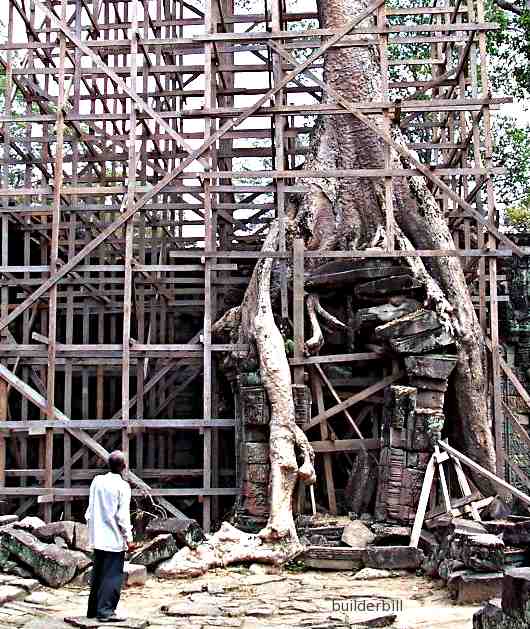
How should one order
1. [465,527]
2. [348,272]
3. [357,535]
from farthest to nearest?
[348,272] < [357,535] < [465,527]

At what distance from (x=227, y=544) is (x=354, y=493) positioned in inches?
88.3

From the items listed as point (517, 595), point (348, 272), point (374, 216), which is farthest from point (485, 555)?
point (374, 216)

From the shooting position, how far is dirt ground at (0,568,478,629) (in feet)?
25.3

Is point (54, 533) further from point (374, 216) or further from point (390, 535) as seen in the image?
point (374, 216)

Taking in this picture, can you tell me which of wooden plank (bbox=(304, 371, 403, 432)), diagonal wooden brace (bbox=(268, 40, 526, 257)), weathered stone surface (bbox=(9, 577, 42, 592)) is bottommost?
weathered stone surface (bbox=(9, 577, 42, 592))

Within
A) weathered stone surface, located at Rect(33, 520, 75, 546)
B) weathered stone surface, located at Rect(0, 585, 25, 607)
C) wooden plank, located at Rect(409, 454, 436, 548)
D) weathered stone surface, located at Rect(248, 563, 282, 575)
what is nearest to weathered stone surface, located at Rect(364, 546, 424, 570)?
wooden plank, located at Rect(409, 454, 436, 548)

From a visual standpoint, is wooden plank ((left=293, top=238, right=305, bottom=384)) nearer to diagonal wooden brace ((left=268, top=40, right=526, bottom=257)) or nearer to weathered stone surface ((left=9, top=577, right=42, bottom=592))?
diagonal wooden brace ((left=268, top=40, right=526, bottom=257))

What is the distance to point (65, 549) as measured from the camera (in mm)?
9633

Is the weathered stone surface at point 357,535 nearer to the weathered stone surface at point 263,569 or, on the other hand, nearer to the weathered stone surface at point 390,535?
the weathered stone surface at point 390,535

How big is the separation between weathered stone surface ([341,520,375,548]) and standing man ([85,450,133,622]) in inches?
149

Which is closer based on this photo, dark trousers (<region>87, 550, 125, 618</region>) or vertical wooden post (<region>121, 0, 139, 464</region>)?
dark trousers (<region>87, 550, 125, 618</region>)

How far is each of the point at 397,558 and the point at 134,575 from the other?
2.71 metres

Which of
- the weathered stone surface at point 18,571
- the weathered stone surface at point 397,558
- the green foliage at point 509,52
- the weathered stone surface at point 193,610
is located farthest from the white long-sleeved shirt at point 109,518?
the green foliage at point 509,52

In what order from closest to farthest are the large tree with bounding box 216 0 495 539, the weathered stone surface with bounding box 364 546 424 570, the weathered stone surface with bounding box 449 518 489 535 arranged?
the weathered stone surface with bounding box 449 518 489 535, the weathered stone surface with bounding box 364 546 424 570, the large tree with bounding box 216 0 495 539
